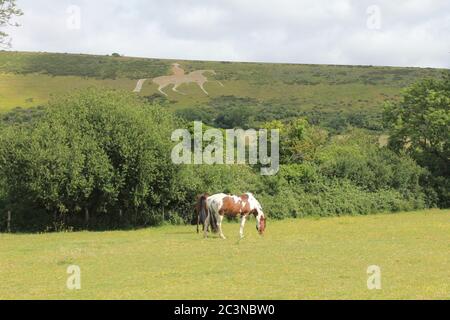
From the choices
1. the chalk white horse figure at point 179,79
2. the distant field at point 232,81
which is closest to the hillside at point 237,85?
the distant field at point 232,81

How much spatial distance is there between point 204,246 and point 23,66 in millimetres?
107802

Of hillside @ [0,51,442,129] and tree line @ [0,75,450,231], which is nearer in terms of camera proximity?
tree line @ [0,75,450,231]

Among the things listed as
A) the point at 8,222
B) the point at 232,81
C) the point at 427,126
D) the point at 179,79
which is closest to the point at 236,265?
the point at 8,222

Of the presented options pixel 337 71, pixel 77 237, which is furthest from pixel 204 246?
pixel 337 71

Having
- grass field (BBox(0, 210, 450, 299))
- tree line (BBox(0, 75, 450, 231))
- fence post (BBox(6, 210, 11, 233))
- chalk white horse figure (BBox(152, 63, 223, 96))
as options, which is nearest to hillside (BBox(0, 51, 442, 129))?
chalk white horse figure (BBox(152, 63, 223, 96))

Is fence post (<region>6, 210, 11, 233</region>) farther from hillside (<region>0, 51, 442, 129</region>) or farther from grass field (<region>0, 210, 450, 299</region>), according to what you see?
hillside (<region>0, 51, 442, 129</region>)

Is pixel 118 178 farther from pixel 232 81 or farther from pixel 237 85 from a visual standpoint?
pixel 232 81

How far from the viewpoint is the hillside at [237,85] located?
101 m

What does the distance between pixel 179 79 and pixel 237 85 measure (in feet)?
36.0

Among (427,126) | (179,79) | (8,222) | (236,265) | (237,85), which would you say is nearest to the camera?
(236,265)

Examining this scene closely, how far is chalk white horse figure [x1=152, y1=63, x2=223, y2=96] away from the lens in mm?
116887

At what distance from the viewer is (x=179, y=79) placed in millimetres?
123188

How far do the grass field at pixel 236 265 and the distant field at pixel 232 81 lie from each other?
73151 millimetres
